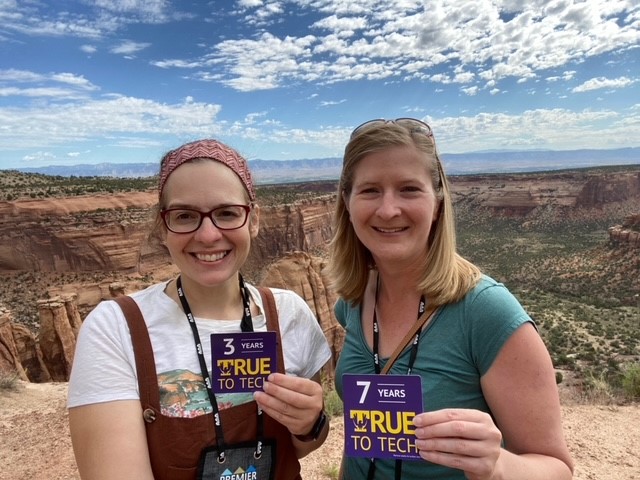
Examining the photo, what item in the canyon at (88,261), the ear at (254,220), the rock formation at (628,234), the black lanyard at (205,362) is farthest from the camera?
the rock formation at (628,234)

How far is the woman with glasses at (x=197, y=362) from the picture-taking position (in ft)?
6.55

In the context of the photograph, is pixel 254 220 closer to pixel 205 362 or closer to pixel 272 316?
pixel 272 316

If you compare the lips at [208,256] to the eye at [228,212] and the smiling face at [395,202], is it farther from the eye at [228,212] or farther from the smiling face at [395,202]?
the smiling face at [395,202]

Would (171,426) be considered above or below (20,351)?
above

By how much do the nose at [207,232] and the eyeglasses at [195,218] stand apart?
16 mm

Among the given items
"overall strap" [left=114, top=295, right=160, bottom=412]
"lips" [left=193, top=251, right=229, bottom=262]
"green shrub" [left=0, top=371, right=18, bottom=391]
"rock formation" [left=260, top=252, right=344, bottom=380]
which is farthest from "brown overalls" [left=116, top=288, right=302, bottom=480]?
"rock formation" [left=260, top=252, right=344, bottom=380]

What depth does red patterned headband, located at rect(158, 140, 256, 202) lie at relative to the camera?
7.74 feet

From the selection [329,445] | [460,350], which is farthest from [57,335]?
[460,350]

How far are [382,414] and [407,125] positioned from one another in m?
1.55

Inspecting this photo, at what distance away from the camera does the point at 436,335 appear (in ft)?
7.77

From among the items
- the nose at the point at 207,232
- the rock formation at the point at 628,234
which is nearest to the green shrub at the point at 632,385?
the nose at the point at 207,232

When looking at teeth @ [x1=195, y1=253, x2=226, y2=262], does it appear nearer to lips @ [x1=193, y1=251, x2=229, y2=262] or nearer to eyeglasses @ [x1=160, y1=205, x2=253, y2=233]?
lips @ [x1=193, y1=251, x2=229, y2=262]

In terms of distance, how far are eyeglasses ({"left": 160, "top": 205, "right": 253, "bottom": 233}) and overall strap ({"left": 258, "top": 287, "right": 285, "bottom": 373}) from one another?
1.52 feet

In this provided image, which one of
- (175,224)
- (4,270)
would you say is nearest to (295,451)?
(175,224)
